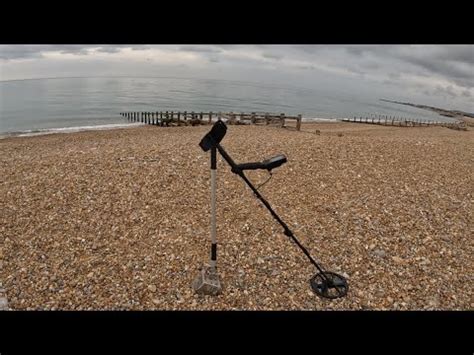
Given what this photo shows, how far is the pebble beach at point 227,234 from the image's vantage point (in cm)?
463


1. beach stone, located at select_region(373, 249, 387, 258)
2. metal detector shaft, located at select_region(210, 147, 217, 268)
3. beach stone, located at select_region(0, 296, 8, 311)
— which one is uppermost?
metal detector shaft, located at select_region(210, 147, 217, 268)

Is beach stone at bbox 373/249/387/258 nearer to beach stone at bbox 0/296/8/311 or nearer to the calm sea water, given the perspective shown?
beach stone at bbox 0/296/8/311

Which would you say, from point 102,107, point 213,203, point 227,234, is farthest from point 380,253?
point 102,107

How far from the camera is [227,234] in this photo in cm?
611

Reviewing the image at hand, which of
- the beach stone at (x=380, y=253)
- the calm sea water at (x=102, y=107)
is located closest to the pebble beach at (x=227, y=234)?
the beach stone at (x=380, y=253)

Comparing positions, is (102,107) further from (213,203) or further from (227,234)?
(213,203)

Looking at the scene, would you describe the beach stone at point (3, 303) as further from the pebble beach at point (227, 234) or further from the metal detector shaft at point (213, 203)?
the metal detector shaft at point (213, 203)

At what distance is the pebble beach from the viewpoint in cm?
463

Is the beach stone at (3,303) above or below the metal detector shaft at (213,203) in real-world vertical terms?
below

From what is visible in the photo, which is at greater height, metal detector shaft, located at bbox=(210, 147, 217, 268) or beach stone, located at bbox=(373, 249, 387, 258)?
metal detector shaft, located at bbox=(210, 147, 217, 268)

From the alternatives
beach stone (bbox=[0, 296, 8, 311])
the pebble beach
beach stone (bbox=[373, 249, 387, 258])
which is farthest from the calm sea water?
beach stone (bbox=[373, 249, 387, 258])

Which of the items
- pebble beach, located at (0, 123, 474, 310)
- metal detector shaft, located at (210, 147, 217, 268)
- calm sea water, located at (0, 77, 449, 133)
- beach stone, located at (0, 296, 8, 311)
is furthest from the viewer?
calm sea water, located at (0, 77, 449, 133)

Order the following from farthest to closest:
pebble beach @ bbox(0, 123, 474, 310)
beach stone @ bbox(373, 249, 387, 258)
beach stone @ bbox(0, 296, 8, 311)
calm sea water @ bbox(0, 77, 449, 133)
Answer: calm sea water @ bbox(0, 77, 449, 133) < beach stone @ bbox(373, 249, 387, 258) < pebble beach @ bbox(0, 123, 474, 310) < beach stone @ bbox(0, 296, 8, 311)
